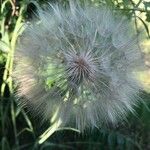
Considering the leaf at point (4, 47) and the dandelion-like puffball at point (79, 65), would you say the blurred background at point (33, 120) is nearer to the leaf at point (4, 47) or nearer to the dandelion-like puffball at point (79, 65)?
the leaf at point (4, 47)

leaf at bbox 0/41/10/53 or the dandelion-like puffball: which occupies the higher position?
leaf at bbox 0/41/10/53

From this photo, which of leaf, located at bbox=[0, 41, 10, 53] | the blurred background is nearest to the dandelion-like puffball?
the blurred background

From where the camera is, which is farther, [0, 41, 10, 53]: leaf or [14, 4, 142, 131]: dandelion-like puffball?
[0, 41, 10, 53]: leaf

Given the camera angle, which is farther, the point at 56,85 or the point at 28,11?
the point at 28,11

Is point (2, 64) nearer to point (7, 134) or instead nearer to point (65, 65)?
point (7, 134)

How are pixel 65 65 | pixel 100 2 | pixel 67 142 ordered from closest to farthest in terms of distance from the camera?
pixel 65 65
pixel 100 2
pixel 67 142

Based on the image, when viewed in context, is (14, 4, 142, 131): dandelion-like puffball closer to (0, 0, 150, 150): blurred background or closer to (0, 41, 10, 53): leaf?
(0, 0, 150, 150): blurred background

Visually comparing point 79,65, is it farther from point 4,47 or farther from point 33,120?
point 33,120

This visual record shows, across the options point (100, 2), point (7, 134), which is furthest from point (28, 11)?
point (7, 134)
